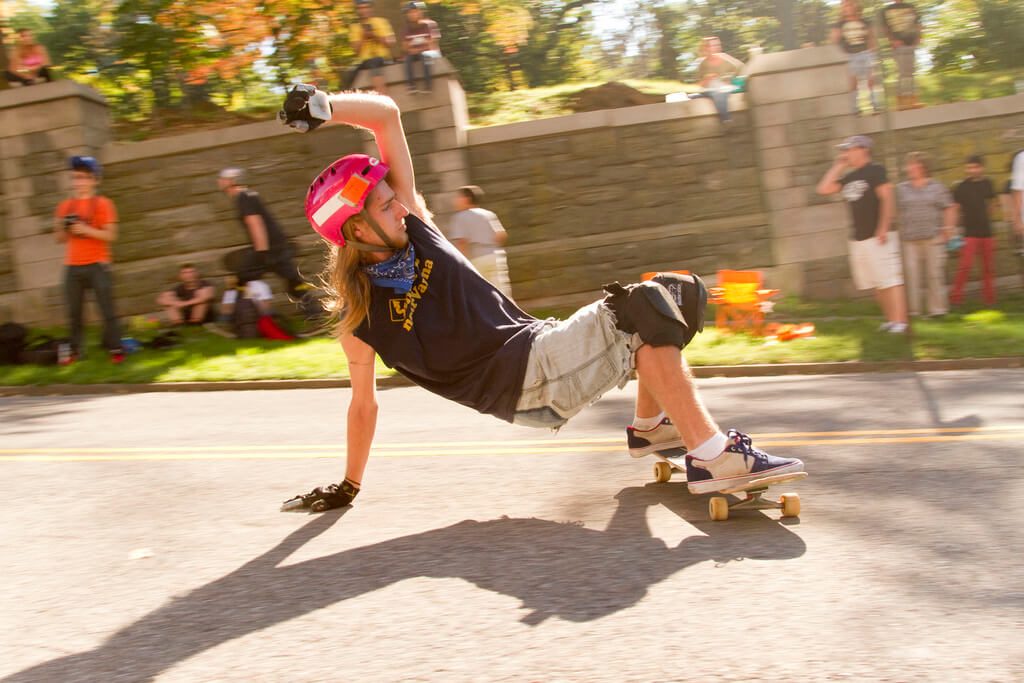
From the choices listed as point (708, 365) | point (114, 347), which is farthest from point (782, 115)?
point (114, 347)

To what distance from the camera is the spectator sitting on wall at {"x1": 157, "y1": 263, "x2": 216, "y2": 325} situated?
1380cm

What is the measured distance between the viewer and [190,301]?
13.8 m

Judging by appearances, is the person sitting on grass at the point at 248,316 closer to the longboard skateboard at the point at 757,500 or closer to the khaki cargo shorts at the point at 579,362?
the khaki cargo shorts at the point at 579,362

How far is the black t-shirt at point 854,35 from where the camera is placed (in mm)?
15297

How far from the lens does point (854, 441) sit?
238 inches

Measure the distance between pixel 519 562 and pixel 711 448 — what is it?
0.96 meters

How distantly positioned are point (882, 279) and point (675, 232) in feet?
12.7

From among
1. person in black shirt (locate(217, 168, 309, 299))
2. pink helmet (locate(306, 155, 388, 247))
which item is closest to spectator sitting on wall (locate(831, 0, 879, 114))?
person in black shirt (locate(217, 168, 309, 299))

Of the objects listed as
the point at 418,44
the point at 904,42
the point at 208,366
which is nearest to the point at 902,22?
the point at 904,42

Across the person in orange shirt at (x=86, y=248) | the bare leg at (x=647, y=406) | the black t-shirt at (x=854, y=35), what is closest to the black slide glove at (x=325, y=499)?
the bare leg at (x=647, y=406)

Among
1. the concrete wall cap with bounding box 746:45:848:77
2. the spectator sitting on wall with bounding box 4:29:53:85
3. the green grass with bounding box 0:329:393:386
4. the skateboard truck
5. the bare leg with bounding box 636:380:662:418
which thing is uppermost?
the spectator sitting on wall with bounding box 4:29:53:85

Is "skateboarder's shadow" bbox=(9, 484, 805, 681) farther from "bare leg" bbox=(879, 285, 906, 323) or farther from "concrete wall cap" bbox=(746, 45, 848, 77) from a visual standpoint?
"concrete wall cap" bbox=(746, 45, 848, 77)

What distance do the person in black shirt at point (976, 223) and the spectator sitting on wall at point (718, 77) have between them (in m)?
3.45

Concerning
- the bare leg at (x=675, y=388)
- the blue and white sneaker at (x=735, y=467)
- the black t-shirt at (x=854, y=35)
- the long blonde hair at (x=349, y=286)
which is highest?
the black t-shirt at (x=854, y=35)
